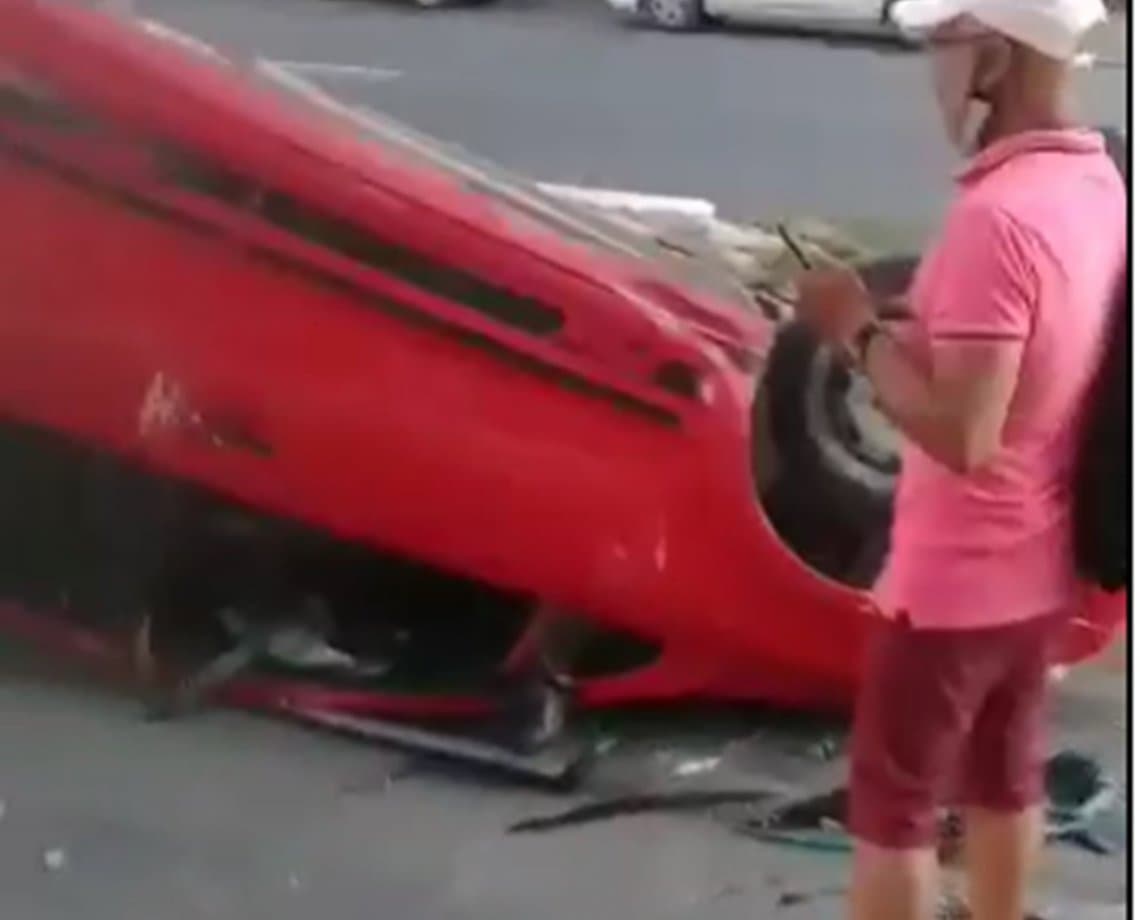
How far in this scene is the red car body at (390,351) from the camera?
3.55 ft

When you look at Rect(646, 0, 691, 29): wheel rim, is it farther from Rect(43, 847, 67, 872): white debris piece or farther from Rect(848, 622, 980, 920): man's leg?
Rect(43, 847, 67, 872): white debris piece

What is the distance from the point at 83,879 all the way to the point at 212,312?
28 centimetres

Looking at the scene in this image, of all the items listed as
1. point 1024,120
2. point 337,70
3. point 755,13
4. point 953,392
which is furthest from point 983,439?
point 337,70

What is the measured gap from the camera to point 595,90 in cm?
109

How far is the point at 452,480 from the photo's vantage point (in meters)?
1.10

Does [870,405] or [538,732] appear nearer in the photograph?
[870,405]

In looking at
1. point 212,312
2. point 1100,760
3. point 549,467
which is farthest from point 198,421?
point 1100,760

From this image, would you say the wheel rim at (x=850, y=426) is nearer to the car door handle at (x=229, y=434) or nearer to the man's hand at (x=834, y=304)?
the man's hand at (x=834, y=304)

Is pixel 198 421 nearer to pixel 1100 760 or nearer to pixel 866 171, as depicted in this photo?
pixel 866 171

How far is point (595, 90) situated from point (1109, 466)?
0.95 feet

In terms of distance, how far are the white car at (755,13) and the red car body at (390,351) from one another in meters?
0.10

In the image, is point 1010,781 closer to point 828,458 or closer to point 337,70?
point 828,458

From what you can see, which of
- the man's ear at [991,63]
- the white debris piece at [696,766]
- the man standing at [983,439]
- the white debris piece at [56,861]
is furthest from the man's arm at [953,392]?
the white debris piece at [56,861]

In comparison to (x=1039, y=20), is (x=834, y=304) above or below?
below
